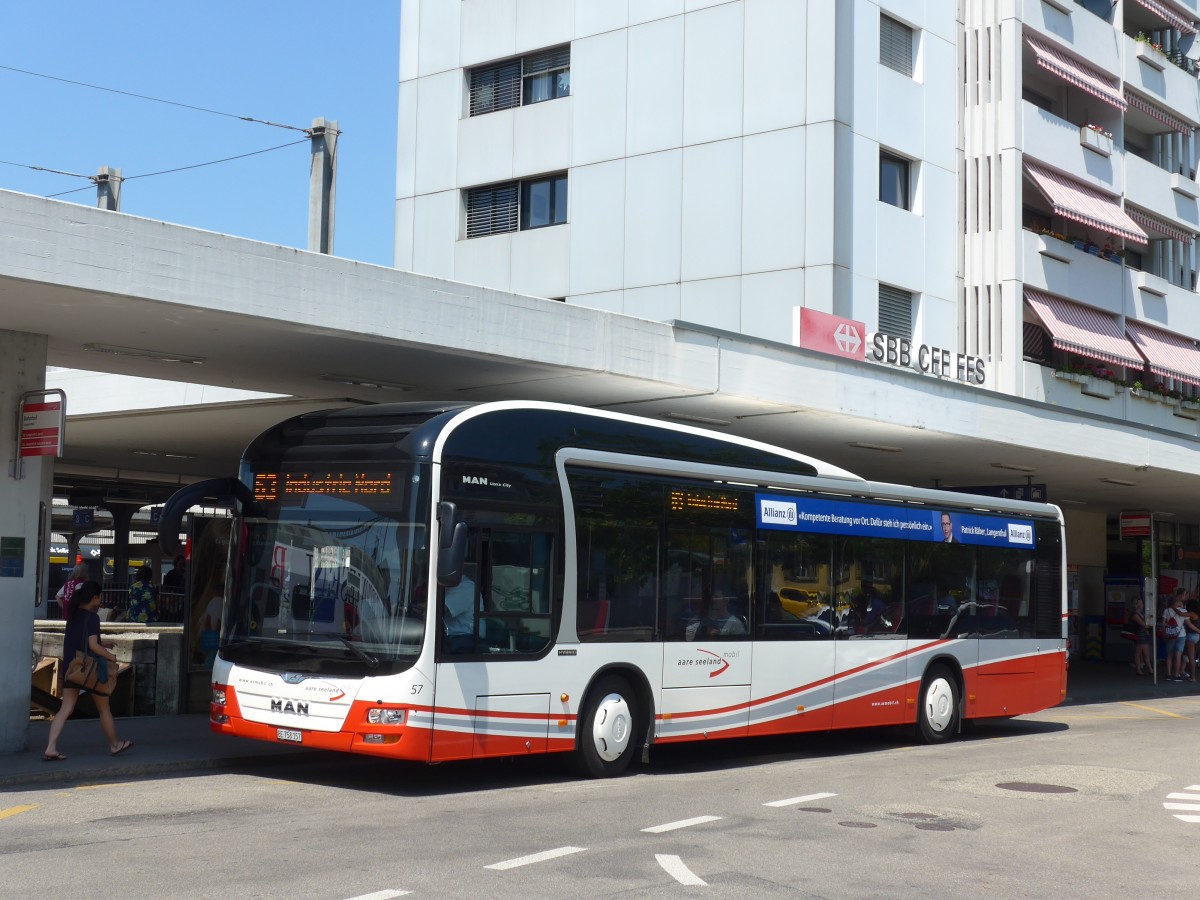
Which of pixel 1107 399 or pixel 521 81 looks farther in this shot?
pixel 1107 399

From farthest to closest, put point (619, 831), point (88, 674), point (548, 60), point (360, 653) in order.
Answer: point (548, 60) → point (88, 674) → point (360, 653) → point (619, 831)

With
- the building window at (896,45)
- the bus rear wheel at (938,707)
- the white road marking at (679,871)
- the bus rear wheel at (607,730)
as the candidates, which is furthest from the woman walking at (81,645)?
the building window at (896,45)

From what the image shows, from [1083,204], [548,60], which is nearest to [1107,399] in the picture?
[1083,204]

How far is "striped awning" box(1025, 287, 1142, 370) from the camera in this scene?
3036 centimetres

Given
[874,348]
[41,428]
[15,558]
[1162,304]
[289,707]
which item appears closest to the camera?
[289,707]

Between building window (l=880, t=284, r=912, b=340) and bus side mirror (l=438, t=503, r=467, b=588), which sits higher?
building window (l=880, t=284, r=912, b=340)

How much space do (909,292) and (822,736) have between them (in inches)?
507

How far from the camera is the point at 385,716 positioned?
11.1 meters

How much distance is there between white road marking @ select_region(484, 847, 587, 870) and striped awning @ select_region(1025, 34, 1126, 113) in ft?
85.5

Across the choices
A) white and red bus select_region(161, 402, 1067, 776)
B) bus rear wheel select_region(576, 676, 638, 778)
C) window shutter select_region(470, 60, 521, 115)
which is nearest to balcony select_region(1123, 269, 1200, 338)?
window shutter select_region(470, 60, 521, 115)

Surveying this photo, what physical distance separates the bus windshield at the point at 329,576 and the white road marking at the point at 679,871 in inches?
127

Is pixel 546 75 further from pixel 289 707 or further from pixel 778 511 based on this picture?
pixel 289 707

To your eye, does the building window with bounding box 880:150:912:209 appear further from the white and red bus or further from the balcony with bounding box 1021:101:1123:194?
the white and red bus

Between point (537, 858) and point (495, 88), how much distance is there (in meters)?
25.8
